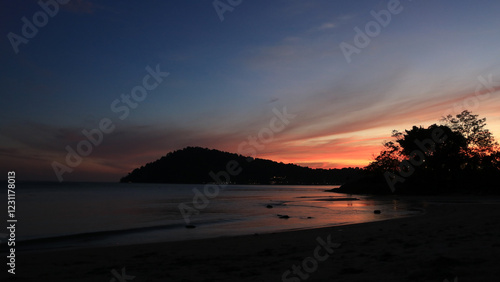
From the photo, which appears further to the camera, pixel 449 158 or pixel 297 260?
pixel 449 158

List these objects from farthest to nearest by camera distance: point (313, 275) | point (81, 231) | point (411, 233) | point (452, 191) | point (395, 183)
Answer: point (395, 183)
point (452, 191)
point (81, 231)
point (411, 233)
point (313, 275)

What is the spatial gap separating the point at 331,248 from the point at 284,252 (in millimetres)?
1515

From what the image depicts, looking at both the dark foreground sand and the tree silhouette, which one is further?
the tree silhouette

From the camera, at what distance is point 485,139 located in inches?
2391

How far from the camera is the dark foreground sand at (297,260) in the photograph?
6.79 metres

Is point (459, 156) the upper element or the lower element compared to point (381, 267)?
upper

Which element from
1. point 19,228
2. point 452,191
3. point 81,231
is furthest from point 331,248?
point 452,191

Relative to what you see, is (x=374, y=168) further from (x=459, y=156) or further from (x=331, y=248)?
(x=331, y=248)

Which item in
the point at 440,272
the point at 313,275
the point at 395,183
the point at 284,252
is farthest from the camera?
the point at 395,183

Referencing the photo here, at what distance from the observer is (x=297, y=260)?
357 inches

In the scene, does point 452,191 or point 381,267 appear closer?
point 381,267

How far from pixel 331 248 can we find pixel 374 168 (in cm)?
6630

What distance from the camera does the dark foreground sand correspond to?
6.79m

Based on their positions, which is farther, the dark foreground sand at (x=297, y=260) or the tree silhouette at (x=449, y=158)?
the tree silhouette at (x=449, y=158)
